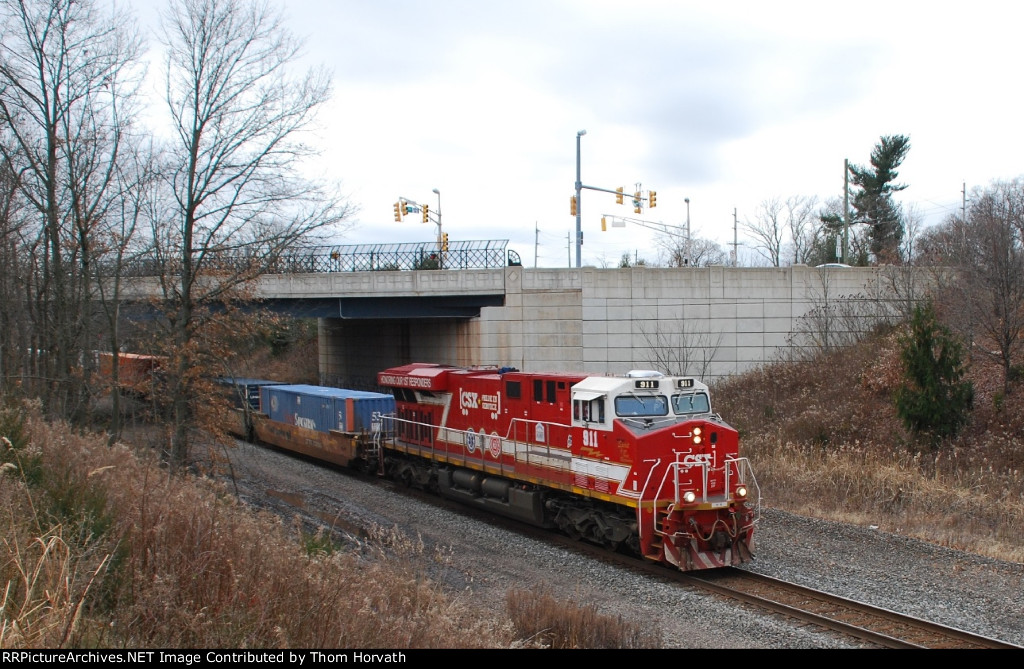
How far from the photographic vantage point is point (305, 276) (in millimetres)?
30000

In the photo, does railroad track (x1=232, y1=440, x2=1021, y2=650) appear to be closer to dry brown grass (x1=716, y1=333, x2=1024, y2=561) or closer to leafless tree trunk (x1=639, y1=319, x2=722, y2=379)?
dry brown grass (x1=716, y1=333, x2=1024, y2=561)

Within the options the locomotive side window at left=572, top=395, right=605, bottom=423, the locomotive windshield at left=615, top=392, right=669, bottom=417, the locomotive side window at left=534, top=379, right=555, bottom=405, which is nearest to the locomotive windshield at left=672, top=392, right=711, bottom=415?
the locomotive windshield at left=615, top=392, right=669, bottom=417

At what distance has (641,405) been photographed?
1302 cm

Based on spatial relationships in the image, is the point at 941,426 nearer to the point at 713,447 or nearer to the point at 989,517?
the point at 989,517

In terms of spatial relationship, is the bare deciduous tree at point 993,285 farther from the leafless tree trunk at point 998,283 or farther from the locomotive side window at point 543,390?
the locomotive side window at point 543,390

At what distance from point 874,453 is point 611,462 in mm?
10423

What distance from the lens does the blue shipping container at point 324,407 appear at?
21.4 meters

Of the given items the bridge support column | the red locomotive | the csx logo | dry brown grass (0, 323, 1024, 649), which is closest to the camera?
dry brown grass (0, 323, 1024, 649)

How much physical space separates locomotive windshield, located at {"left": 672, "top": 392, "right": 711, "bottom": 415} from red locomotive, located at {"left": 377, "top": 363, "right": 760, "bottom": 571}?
0.02m

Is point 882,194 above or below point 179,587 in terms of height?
above

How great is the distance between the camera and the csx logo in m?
16.9

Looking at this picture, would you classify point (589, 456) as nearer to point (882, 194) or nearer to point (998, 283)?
point (998, 283)

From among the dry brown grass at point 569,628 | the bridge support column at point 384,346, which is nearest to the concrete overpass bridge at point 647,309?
the bridge support column at point 384,346

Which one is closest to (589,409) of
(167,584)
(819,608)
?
(819,608)
